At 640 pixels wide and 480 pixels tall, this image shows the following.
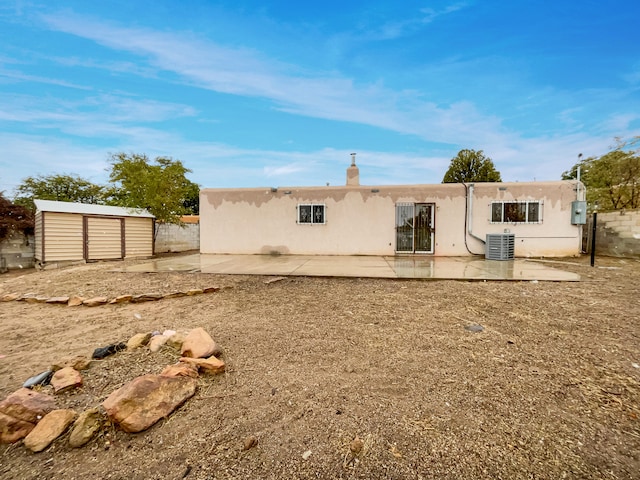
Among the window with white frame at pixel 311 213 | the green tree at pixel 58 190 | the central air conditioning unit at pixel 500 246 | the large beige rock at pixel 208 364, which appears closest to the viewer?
the large beige rock at pixel 208 364

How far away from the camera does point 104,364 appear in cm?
235

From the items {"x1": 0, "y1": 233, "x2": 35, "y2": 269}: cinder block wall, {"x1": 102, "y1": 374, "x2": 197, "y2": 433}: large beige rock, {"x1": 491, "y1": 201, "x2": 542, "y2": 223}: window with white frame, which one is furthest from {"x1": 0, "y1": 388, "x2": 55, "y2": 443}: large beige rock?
{"x1": 0, "y1": 233, "x2": 35, "y2": 269}: cinder block wall

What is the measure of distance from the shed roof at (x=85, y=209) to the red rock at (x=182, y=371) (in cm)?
1116

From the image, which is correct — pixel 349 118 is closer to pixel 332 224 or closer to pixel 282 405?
pixel 332 224

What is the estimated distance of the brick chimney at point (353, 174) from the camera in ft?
35.3

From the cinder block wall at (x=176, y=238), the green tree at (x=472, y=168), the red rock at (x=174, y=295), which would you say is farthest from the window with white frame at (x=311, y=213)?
the green tree at (x=472, y=168)

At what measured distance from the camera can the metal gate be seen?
33.5 feet

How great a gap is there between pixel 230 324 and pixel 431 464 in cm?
261

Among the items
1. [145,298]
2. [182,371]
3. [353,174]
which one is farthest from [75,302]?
[353,174]

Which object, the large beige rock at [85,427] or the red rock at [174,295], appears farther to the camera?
the red rock at [174,295]

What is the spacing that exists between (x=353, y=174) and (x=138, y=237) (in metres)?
9.72

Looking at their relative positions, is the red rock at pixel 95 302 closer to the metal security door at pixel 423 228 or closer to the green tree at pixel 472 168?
the metal security door at pixel 423 228

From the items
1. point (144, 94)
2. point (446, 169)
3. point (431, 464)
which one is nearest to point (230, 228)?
point (144, 94)

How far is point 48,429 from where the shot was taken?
154 cm
